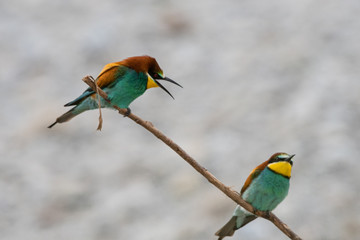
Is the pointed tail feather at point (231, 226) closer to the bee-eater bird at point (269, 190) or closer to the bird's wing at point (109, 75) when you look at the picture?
the bee-eater bird at point (269, 190)

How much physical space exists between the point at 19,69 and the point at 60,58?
56 cm

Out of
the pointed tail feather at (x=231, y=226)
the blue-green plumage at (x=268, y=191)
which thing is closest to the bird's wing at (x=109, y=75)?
the pointed tail feather at (x=231, y=226)

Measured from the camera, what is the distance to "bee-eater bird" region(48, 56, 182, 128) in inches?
83.3

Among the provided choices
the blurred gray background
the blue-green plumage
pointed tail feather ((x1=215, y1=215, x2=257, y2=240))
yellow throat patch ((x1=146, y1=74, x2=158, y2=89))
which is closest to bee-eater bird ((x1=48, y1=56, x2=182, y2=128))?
yellow throat patch ((x1=146, y1=74, x2=158, y2=89))

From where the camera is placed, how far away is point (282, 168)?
295 cm

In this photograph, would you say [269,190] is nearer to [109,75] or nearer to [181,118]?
[109,75]

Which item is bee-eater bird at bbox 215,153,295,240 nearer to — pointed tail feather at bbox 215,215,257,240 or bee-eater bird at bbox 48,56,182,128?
pointed tail feather at bbox 215,215,257,240

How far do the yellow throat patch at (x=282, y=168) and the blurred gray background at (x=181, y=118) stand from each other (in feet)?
9.91

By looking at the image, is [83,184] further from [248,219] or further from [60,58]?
[248,219]

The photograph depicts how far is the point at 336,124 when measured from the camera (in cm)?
704

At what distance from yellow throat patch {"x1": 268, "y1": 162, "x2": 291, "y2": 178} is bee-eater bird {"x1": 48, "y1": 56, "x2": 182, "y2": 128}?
989 millimetres

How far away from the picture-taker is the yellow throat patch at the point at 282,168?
2941mm

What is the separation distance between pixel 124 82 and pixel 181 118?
215 inches

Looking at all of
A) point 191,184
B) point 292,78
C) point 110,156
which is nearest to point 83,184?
point 110,156
